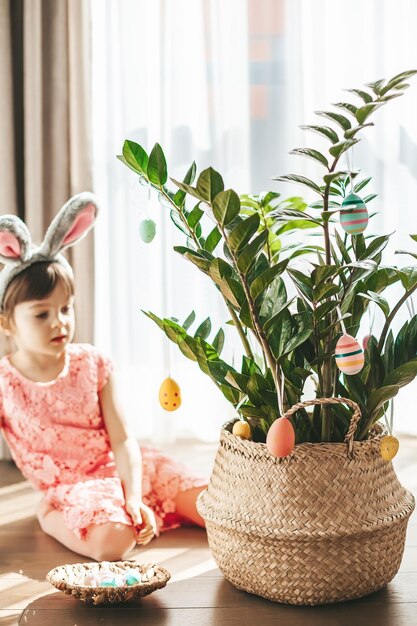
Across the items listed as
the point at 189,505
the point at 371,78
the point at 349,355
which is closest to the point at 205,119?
the point at 371,78

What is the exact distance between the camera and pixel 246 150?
2543mm

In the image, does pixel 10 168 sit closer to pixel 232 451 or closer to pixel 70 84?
pixel 70 84

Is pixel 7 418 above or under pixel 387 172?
under

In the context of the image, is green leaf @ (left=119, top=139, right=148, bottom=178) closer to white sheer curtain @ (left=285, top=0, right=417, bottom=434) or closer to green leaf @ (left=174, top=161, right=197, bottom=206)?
green leaf @ (left=174, top=161, right=197, bottom=206)

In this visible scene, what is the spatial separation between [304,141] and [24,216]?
807 millimetres

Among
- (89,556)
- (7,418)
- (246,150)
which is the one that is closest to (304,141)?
(246,150)

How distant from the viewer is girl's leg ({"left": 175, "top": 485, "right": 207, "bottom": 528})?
6.04ft

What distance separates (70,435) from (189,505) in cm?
31

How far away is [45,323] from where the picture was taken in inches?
74.0

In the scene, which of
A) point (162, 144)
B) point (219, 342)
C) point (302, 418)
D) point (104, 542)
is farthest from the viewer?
point (162, 144)

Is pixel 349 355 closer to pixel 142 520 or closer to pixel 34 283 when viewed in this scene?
pixel 142 520

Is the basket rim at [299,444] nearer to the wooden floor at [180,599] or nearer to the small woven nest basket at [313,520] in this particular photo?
the small woven nest basket at [313,520]

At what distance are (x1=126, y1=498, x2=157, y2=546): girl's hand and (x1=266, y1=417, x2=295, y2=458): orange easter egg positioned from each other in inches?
22.1

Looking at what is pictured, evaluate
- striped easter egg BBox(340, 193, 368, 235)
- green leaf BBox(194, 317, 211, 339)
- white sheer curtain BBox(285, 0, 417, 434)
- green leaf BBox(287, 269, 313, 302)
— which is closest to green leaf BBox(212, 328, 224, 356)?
green leaf BBox(194, 317, 211, 339)
